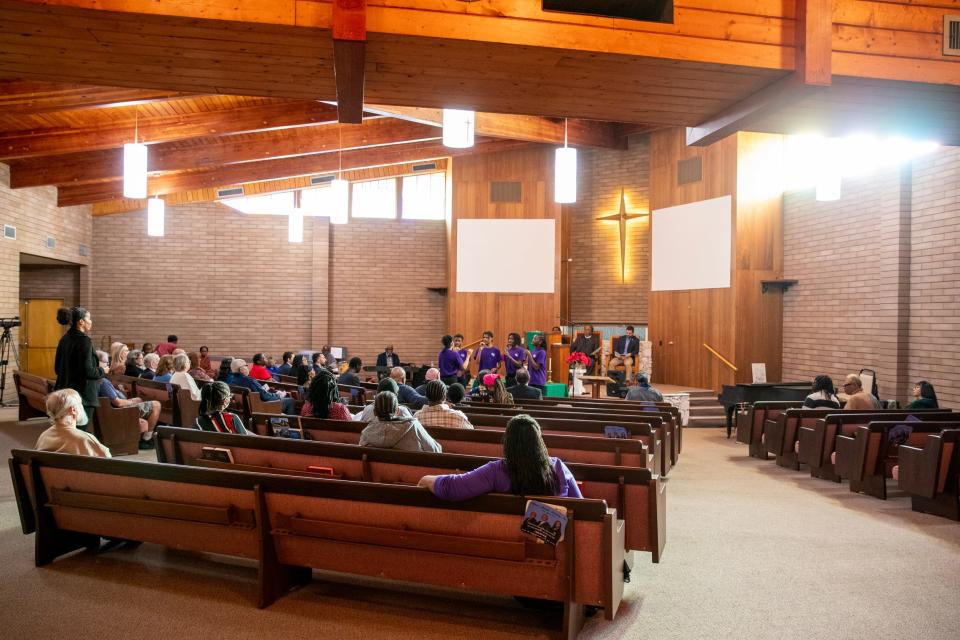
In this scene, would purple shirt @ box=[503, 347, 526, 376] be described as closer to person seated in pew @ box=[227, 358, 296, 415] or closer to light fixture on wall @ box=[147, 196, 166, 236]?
person seated in pew @ box=[227, 358, 296, 415]

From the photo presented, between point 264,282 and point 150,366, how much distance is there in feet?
20.1

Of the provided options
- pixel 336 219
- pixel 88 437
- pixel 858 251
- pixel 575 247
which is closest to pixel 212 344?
pixel 336 219

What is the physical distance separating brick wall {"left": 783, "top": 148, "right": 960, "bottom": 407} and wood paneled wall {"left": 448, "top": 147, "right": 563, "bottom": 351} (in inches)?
190

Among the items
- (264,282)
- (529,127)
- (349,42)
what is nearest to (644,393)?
(349,42)

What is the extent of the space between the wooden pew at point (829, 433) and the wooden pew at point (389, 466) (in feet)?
12.1

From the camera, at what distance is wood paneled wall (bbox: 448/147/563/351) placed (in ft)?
48.1

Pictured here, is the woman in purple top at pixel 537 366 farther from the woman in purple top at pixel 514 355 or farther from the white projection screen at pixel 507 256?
the white projection screen at pixel 507 256

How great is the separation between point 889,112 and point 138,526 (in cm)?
579

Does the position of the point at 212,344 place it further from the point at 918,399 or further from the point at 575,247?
the point at 918,399

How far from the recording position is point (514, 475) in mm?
3000

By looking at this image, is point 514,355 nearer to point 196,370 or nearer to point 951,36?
point 196,370

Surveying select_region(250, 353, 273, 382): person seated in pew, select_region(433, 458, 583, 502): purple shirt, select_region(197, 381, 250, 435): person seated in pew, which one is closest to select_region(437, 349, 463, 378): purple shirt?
select_region(250, 353, 273, 382): person seated in pew

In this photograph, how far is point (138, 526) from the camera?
3.65 meters

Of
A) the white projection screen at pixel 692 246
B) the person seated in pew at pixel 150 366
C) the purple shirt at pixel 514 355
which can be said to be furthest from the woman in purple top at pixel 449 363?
the white projection screen at pixel 692 246
